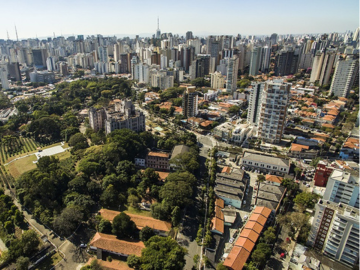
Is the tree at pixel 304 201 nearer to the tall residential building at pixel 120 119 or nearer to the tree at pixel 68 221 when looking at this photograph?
the tree at pixel 68 221

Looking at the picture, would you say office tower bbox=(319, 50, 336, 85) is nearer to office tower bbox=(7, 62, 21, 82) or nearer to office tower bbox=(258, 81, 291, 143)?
office tower bbox=(258, 81, 291, 143)

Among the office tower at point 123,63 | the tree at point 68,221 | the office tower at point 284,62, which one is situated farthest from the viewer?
the office tower at point 123,63

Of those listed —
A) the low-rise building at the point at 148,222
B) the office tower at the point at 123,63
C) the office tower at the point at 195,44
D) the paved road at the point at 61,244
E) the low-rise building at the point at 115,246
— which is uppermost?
the office tower at the point at 195,44

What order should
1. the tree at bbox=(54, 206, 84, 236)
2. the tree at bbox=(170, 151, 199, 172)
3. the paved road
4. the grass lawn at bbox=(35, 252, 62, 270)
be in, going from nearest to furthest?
the grass lawn at bbox=(35, 252, 62, 270)
the paved road
the tree at bbox=(54, 206, 84, 236)
the tree at bbox=(170, 151, 199, 172)

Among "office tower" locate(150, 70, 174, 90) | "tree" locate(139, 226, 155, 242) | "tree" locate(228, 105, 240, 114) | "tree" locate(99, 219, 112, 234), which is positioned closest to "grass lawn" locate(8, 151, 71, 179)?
"tree" locate(99, 219, 112, 234)

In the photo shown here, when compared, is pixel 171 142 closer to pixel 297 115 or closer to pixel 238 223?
pixel 238 223

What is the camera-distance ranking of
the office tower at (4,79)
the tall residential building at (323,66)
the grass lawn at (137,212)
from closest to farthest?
the grass lawn at (137,212)
the tall residential building at (323,66)
the office tower at (4,79)

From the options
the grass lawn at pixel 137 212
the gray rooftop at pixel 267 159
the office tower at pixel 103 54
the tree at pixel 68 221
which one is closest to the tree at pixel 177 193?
the grass lawn at pixel 137 212

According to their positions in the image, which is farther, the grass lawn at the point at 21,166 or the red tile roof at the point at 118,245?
the grass lawn at the point at 21,166
